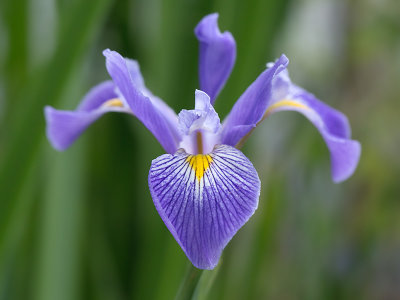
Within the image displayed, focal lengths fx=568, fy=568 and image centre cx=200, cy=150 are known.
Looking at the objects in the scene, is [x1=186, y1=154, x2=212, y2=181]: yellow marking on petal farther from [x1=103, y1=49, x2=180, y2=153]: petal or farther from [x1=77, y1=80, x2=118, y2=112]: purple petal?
[x1=77, y1=80, x2=118, y2=112]: purple petal

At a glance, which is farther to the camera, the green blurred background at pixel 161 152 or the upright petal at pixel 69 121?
the green blurred background at pixel 161 152

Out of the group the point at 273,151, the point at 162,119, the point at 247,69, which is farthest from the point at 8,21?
the point at 273,151

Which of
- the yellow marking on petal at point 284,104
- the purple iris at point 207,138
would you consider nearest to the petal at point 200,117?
the purple iris at point 207,138

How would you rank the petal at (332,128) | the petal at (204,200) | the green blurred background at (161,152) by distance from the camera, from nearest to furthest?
1. the petal at (204,200)
2. the petal at (332,128)
3. the green blurred background at (161,152)

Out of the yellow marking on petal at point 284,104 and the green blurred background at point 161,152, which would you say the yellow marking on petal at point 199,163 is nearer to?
the yellow marking on petal at point 284,104

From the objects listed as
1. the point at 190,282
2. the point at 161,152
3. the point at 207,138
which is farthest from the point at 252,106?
the point at 161,152

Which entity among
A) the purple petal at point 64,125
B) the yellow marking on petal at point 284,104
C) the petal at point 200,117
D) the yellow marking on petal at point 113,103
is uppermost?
the yellow marking on petal at point 284,104

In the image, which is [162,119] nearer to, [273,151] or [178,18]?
[178,18]
